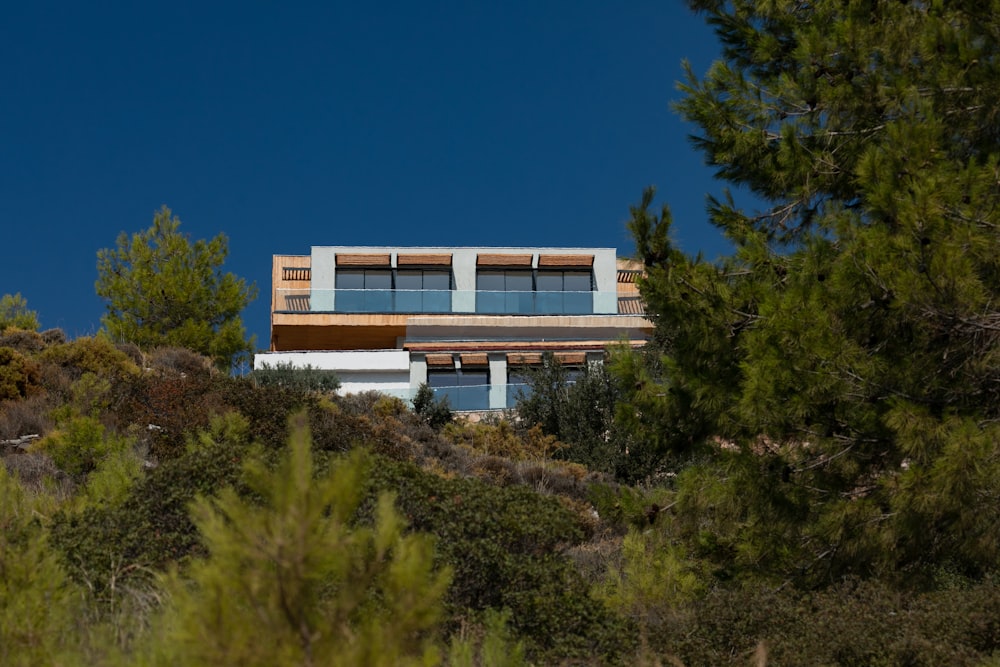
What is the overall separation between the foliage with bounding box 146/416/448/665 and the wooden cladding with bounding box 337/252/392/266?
1539 inches

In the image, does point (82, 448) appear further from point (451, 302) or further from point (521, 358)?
point (451, 302)

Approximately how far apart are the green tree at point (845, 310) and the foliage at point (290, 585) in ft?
17.2

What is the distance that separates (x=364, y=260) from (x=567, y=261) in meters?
7.77

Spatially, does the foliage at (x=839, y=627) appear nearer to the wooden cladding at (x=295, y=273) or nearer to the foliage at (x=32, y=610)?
the foliage at (x=32, y=610)

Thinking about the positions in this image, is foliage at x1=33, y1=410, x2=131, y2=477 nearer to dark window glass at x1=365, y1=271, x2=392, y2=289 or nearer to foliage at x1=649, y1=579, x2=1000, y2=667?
foliage at x1=649, y1=579, x2=1000, y2=667

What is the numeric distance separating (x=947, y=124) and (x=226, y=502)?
807 centimetres

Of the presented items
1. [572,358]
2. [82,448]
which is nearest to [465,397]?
[572,358]

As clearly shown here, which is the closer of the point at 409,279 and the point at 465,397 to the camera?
the point at 465,397

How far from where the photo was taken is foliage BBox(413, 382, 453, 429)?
25891 millimetres

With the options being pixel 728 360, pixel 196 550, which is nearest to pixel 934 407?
pixel 728 360

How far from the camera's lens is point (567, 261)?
137ft

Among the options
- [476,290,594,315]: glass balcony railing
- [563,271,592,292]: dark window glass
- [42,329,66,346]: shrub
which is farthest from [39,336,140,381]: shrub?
[563,271,592,292]: dark window glass

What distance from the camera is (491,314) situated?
38438mm

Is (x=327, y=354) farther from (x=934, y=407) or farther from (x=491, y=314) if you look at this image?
(x=934, y=407)
